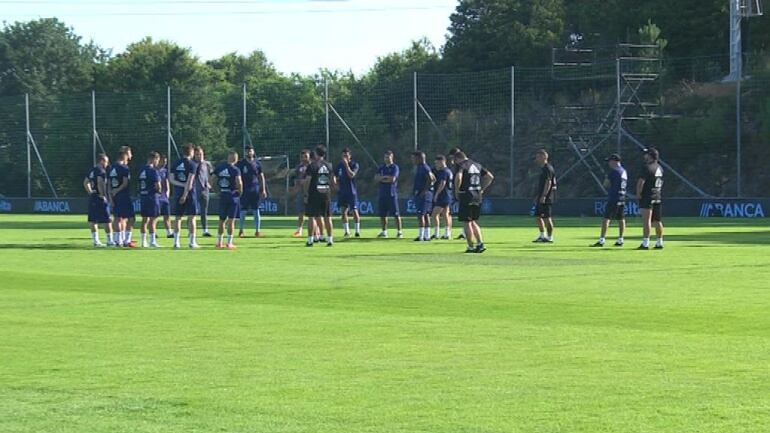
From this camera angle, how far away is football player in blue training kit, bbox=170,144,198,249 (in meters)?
28.2

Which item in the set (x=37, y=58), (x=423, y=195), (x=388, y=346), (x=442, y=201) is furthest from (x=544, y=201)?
(x=37, y=58)

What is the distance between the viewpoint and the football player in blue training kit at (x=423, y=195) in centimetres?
3134

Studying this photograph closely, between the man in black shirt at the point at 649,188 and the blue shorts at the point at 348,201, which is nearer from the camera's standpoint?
the man in black shirt at the point at 649,188

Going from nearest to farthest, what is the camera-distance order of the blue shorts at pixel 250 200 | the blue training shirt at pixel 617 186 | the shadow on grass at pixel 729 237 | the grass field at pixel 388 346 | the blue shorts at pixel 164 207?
the grass field at pixel 388 346 → the blue training shirt at pixel 617 186 → the shadow on grass at pixel 729 237 → the blue shorts at pixel 164 207 → the blue shorts at pixel 250 200

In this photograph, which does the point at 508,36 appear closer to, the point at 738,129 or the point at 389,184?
the point at 738,129

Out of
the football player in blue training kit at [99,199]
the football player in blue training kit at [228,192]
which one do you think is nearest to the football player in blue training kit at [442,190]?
the football player in blue training kit at [228,192]

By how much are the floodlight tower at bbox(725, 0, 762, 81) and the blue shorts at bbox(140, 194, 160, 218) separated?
27448 millimetres

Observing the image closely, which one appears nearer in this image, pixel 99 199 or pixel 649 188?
pixel 649 188

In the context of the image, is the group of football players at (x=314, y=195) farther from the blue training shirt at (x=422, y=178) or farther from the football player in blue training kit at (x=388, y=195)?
the football player in blue training kit at (x=388, y=195)

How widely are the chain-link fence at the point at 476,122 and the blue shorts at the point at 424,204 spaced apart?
1644 centimetres

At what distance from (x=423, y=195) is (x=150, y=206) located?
6687 mm

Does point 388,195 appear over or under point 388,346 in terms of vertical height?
over

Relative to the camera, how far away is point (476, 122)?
54.9 m

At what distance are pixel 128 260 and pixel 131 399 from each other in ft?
49.6
